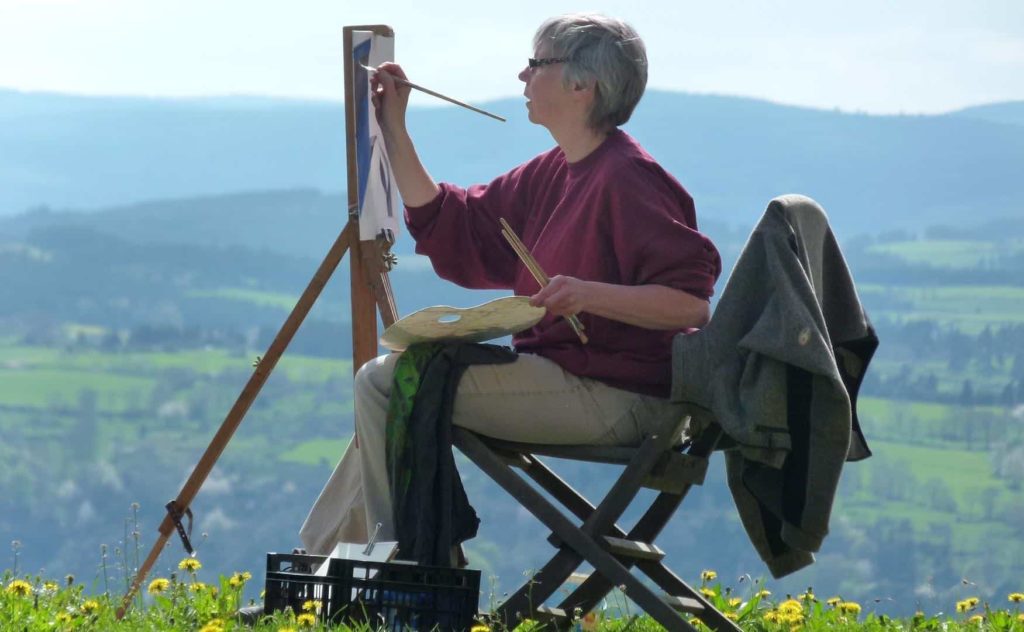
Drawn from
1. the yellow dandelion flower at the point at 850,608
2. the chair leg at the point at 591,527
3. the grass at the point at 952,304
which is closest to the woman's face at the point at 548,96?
the chair leg at the point at 591,527

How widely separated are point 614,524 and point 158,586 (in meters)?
1.17

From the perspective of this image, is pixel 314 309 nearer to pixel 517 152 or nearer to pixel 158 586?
pixel 517 152

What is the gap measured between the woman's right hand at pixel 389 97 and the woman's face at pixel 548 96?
0.40 meters

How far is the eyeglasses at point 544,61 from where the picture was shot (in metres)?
3.94

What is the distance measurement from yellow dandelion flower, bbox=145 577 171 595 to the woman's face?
1.44 metres

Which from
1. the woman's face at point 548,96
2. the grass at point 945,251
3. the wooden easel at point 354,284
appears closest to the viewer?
the woman's face at point 548,96

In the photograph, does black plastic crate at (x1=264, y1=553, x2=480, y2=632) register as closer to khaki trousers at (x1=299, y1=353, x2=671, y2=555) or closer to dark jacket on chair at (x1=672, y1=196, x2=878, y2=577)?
khaki trousers at (x1=299, y1=353, x2=671, y2=555)

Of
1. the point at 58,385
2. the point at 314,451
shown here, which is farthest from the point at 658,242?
the point at 58,385

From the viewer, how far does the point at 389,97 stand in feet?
13.9

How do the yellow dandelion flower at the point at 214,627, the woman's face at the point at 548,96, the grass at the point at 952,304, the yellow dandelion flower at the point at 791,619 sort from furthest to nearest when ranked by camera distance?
the grass at the point at 952,304 < the yellow dandelion flower at the point at 791,619 < the woman's face at the point at 548,96 < the yellow dandelion flower at the point at 214,627

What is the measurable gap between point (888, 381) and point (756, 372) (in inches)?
A: 2450

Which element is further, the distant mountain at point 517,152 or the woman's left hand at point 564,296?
the distant mountain at point 517,152

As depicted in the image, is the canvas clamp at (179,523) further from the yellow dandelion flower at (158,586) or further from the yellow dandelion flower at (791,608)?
the yellow dandelion flower at (791,608)

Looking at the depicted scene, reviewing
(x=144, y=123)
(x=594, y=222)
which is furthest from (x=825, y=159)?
(x=594, y=222)
